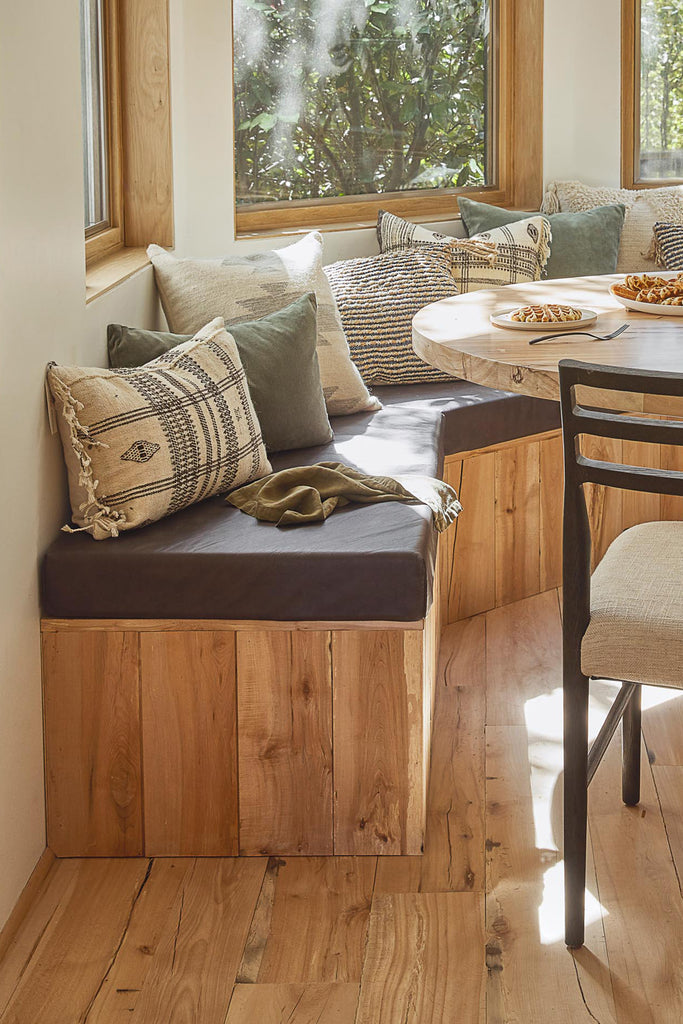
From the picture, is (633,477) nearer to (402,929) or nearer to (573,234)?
(402,929)

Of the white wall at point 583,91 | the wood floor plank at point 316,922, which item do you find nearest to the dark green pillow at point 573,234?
the white wall at point 583,91

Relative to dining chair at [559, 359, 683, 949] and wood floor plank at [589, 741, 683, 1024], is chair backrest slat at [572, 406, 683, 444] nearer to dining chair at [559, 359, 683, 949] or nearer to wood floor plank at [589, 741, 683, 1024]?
dining chair at [559, 359, 683, 949]

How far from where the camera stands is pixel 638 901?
193 centimetres

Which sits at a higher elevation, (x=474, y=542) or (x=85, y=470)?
(x=85, y=470)

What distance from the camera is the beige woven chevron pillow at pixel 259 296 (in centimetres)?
292

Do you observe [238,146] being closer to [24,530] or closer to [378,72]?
[378,72]

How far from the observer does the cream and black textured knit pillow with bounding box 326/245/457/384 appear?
10.9 feet

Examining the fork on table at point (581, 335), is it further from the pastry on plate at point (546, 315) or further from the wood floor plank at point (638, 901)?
the wood floor plank at point (638, 901)

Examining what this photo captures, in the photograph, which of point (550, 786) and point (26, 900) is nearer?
point (26, 900)

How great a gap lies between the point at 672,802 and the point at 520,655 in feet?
2.51

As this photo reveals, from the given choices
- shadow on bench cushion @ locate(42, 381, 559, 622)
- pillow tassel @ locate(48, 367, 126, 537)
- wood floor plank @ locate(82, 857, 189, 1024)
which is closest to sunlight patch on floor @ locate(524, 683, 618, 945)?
shadow on bench cushion @ locate(42, 381, 559, 622)

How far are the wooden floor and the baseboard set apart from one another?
2 centimetres

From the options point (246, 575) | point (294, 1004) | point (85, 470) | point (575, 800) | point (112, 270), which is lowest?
point (294, 1004)

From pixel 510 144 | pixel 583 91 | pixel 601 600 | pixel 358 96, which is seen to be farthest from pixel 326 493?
pixel 583 91
